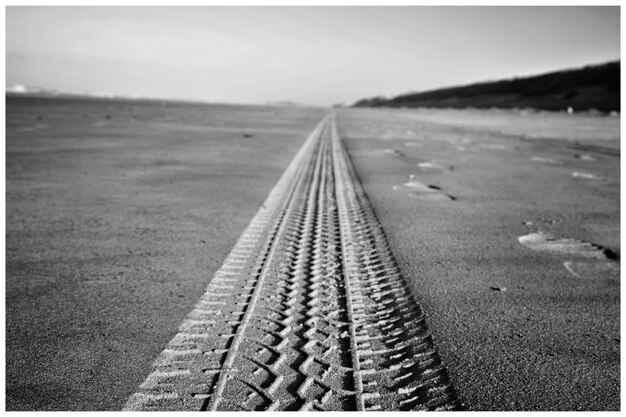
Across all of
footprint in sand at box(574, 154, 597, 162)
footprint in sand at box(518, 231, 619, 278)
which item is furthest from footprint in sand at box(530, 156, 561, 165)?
footprint in sand at box(518, 231, 619, 278)

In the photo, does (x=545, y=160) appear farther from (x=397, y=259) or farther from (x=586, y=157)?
(x=397, y=259)

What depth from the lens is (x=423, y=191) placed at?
8.41m

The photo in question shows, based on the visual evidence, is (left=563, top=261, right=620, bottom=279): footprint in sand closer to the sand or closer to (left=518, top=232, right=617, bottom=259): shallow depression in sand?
(left=518, top=232, right=617, bottom=259): shallow depression in sand

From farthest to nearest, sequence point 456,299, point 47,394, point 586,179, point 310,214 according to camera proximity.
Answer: point 586,179
point 310,214
point 456,299
point 47,394

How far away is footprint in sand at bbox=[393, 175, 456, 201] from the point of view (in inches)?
309

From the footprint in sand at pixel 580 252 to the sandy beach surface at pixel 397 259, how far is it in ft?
0.09

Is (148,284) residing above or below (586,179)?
below

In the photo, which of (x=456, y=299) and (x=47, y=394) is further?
(x=456, y=299)

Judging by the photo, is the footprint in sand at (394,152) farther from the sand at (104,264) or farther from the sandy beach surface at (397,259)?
the sand at (104,264)

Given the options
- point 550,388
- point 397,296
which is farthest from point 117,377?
point 550,388

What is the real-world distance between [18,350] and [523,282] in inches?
168

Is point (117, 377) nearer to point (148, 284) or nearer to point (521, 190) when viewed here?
point (148, 284)

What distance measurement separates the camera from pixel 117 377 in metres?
2.57

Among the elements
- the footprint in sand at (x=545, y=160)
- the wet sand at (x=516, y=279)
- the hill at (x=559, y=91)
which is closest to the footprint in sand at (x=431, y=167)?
the wet sand at (x=516, y=279)
